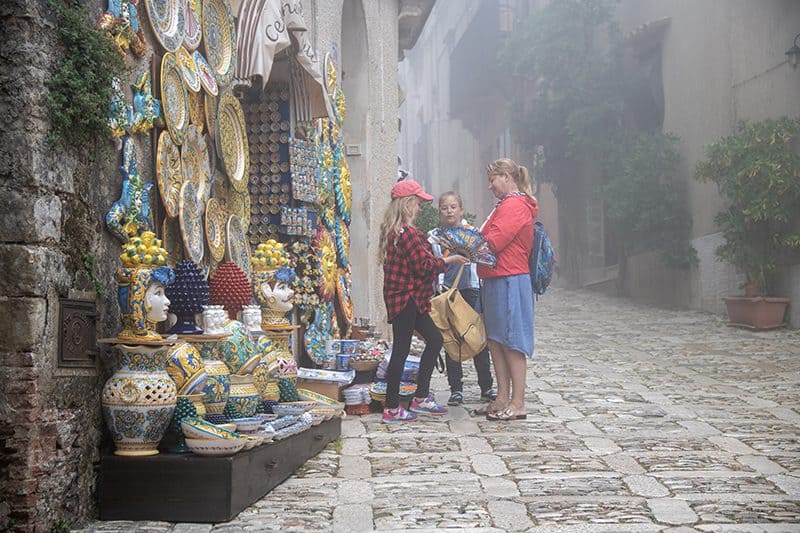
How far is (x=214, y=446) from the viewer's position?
4.45 metres

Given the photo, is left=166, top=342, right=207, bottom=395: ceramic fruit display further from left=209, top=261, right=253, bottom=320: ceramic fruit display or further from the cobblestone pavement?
left=209, top=261, right=253, bottom=320: ceramic fruit display

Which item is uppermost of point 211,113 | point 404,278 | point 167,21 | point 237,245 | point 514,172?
point 167,21

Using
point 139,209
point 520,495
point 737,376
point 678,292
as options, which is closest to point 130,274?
point 139,209

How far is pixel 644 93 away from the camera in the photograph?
64.9 feet

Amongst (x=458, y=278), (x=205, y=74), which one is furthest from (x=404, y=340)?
Result: (x=205, y=74)

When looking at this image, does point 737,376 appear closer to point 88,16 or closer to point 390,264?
point 390,264

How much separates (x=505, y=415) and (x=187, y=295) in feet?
9.73

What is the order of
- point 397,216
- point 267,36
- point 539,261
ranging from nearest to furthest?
point 267,36 → point 397,216 → point 539,261

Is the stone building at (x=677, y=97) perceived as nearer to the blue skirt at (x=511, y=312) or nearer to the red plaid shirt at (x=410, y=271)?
the blue skirt at (x=511, y=312)

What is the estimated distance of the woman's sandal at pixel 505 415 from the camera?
7.22 m

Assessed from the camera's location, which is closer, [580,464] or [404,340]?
[580,464]

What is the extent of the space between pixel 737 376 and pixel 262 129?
192 inches

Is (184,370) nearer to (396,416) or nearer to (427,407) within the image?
(396,416)

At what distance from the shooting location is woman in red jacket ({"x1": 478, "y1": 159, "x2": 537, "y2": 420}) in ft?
23.6
